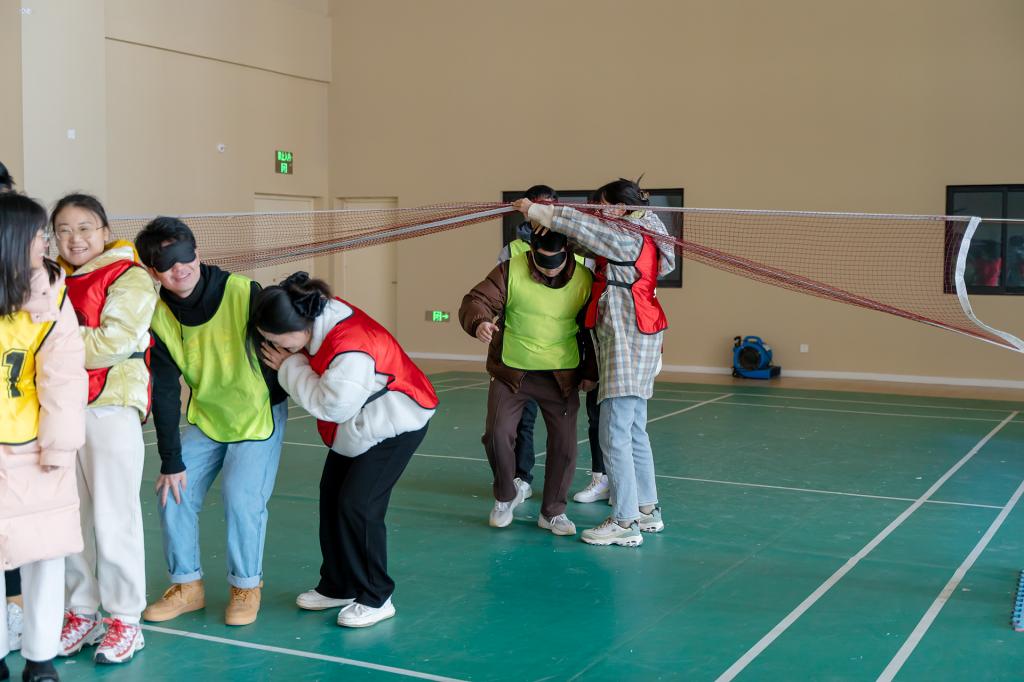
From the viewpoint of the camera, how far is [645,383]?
214 inches

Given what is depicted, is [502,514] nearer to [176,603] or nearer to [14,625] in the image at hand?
[176,603]

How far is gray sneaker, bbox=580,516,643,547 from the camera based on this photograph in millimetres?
5414

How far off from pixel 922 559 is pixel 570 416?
6.16 feet

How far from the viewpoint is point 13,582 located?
3.94m

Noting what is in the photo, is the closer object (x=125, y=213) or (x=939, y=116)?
(x=939, y=116)

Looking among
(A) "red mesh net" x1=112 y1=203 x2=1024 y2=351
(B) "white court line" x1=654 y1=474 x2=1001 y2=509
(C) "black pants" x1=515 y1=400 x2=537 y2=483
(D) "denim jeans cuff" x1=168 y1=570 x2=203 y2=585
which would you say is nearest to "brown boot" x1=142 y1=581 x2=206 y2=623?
(D) "denim jeans cuff" x1=168 y1=570 x2=203 y2=585

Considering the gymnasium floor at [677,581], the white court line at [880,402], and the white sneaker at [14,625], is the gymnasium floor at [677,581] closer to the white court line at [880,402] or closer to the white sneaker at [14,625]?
the white sneaker at [14,625]

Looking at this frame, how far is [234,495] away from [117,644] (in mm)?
664

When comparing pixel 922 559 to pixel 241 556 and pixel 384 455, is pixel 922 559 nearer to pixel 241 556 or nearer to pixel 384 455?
pixel 384 455

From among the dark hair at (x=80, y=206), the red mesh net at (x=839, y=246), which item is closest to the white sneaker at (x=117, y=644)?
the dark hair at (x=80, y=206)

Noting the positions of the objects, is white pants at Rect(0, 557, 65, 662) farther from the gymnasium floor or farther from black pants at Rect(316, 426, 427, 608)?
black pants at Rect(316, 426, 427, 608)

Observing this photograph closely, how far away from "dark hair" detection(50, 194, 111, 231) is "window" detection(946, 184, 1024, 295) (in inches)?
451

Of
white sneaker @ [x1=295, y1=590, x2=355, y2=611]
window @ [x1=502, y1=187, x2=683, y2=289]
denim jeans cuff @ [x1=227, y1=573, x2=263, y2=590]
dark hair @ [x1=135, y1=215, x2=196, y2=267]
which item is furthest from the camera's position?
window @ [x1=502, y1=187, x2=683, y2=289]

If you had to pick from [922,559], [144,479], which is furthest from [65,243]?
[922,559]
